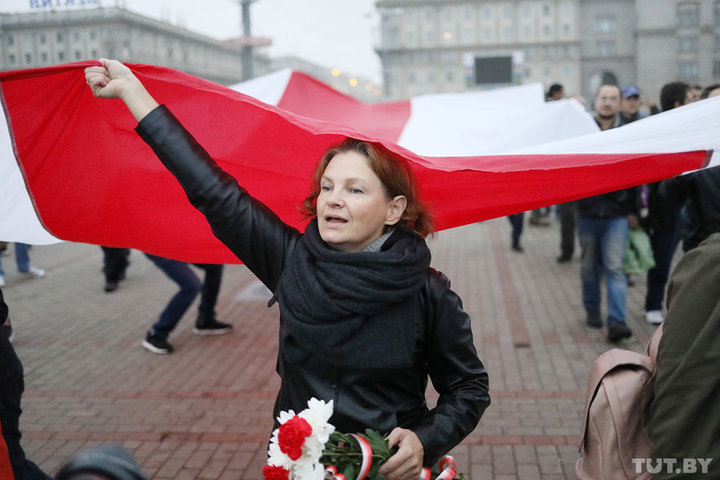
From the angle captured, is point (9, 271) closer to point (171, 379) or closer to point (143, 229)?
point (171, 379)

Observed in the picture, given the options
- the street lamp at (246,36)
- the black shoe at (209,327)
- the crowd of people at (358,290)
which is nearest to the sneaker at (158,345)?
the black shoe at (209,327)

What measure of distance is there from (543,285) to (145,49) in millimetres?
10255

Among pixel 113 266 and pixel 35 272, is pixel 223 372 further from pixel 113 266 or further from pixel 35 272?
pixel 35 272

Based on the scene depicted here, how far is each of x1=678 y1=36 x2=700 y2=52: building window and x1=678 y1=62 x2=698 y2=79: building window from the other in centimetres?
159

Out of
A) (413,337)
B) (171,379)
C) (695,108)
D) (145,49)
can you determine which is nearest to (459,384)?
(413,337)

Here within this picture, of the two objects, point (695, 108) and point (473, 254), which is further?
point (473, 254)

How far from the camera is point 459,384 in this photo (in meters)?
1.91

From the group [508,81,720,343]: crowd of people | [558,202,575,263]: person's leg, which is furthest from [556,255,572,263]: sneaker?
[508,81,720,343]: crowd of people

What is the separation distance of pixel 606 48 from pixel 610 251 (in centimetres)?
7065

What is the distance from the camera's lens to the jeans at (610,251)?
18.1 feet

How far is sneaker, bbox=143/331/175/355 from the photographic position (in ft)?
19.2

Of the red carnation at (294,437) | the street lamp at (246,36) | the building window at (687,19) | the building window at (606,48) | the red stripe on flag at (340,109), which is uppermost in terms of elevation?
the building window at (606,48)

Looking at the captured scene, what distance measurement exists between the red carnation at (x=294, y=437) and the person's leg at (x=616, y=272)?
4.65 meters

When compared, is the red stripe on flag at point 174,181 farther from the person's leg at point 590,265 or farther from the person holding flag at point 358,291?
the person's leg at point 590,265
